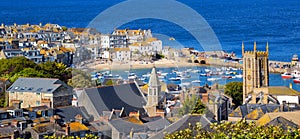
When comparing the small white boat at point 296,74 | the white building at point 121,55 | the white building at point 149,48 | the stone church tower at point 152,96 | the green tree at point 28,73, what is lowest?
the stone church tower at point 152,96

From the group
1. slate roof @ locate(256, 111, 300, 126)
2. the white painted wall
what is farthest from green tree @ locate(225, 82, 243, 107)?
slate roof @ locate(256, 111, 300, 126)

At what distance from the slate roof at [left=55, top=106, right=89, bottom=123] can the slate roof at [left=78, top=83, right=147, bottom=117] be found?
0.77 ft

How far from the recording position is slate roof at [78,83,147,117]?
1756 cm

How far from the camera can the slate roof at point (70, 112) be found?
16938 millimetres

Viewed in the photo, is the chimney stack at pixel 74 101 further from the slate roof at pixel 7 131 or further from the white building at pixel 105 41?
the white building at pixel 105 41

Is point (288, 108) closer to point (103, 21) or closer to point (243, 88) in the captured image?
point (243, 88)

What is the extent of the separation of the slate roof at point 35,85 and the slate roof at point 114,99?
2.32 meters

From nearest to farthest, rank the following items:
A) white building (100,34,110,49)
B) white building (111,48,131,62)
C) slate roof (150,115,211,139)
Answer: slate roof (150,115,211,139) < white building (111,48,131,62) < white building (100,34,110,49)

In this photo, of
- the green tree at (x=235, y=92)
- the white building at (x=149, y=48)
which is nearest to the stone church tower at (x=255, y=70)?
the green tree at (x=235, y=92)

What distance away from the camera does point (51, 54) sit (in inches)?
1460

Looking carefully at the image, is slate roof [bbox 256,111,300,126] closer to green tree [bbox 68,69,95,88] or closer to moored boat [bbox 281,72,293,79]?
green tree [bbox 68,69,95,88]

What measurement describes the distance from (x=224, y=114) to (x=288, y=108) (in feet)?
4.75

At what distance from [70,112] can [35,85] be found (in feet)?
12.4

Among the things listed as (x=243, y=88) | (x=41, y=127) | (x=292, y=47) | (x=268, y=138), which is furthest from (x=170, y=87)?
(x=292, y=47)
